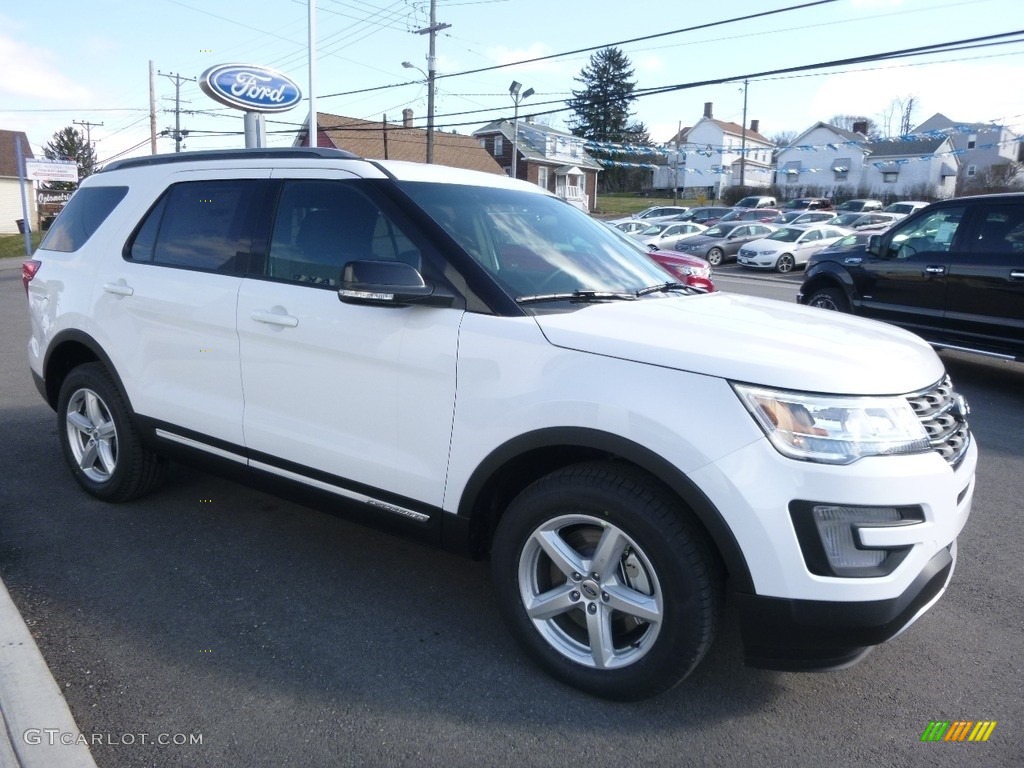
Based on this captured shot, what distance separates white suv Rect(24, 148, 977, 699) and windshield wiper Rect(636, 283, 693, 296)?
0.07ft

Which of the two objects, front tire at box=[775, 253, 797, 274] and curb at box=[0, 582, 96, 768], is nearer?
curb at box=[0, 582, 96, 768]

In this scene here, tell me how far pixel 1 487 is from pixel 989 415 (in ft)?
25.2

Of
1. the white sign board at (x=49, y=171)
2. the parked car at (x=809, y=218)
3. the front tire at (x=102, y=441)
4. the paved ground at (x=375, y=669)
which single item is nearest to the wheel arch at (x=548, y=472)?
the paved ground at (x=375, y=669)

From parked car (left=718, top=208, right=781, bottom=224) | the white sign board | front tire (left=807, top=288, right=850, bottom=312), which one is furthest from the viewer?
parked car (left=718, top=208, right=781, bottom=224)

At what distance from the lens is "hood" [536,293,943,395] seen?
2.52 m

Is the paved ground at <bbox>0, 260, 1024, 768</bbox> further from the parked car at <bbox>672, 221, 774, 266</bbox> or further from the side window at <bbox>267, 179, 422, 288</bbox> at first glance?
the parked car at <bbox>672, 221, 774, 266</bbox>

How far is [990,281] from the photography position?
25.3 ft

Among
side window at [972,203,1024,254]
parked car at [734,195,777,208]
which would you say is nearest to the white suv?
side window at [972,203,1024,254]

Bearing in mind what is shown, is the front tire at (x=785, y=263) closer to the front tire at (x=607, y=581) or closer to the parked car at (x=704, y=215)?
the parked car at (x=704, y=215)

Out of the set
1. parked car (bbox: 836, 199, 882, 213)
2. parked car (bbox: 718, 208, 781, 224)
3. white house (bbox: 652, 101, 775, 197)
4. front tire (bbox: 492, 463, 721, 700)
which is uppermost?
white house (bbox: 652, 101, 775, 197)

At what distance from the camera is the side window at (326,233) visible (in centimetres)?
337

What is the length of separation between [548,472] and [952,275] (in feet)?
22.0

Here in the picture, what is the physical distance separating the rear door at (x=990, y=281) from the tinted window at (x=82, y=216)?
739 cm

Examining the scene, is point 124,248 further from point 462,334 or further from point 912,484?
point 912,484
